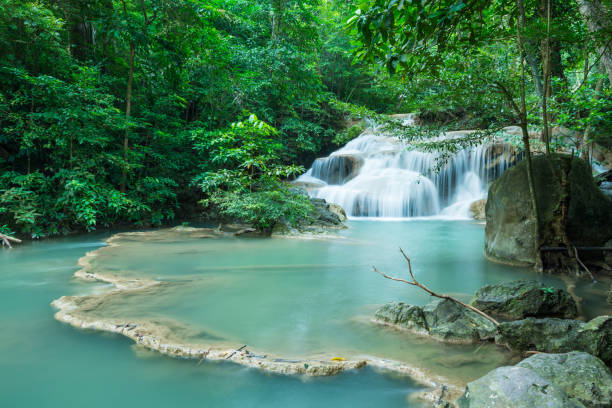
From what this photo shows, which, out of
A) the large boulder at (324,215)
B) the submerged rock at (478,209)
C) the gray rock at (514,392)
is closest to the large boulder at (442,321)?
the gray rock at (514,392)

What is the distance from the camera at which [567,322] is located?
2504 millimetres

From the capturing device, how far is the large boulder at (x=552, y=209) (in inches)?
197

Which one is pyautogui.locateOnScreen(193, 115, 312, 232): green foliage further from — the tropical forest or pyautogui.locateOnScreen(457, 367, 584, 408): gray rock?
pyautogui.locateOnScreen(457, 367, 584, 408): gray rock

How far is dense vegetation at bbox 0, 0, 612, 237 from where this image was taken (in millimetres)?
4324

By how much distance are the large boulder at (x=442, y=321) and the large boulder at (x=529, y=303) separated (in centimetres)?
49

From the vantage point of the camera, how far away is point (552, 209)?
16.3 feet

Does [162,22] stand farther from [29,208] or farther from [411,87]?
[411,87]

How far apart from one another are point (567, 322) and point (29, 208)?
854 cm

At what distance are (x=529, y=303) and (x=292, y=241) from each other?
541cm

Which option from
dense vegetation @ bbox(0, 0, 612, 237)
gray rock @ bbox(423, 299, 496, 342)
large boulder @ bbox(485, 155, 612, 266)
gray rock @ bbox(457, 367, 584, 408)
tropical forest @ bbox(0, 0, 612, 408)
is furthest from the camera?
large boulder @ bbox(485, 155, 612, 266)

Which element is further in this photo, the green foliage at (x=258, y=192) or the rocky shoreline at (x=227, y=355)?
the green foliage at (x=258, y=192)

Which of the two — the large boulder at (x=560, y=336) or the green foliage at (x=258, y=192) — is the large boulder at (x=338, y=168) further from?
the large boulder at (x=560, y=336)

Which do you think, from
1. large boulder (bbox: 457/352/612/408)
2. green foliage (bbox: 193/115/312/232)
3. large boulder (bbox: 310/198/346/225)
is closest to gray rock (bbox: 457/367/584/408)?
large boulder (bbox: 457/352/612/408)

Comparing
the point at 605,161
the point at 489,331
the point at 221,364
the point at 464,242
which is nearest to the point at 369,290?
the point at 489,331
